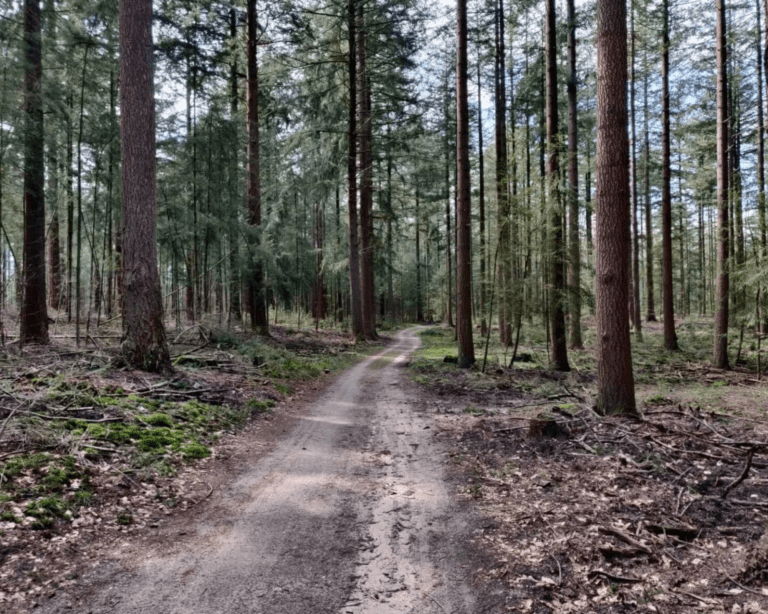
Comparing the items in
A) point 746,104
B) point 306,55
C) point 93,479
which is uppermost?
point 306,55

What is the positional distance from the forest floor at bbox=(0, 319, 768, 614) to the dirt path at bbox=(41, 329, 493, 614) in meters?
0.02


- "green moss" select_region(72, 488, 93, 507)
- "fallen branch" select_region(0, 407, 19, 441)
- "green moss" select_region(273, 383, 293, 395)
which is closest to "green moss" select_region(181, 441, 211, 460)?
"green moss" select_region(72, 488, 93, 507)

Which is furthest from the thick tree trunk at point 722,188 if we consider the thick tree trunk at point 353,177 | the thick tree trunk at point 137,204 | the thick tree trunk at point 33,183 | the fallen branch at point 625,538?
the thick tree trunk at point 33,183

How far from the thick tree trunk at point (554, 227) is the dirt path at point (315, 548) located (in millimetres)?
7577

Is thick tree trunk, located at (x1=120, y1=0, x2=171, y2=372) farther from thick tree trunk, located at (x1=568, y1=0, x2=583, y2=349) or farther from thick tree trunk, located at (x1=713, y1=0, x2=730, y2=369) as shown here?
thick tree trunk, located at (x1=713, y1=0, x2=730, y2=369)

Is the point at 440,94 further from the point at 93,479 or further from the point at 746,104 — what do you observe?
the point at 93,479

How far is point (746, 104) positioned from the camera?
59.6 feet

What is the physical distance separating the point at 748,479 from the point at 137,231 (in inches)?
373

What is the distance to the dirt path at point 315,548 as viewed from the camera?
3002 millimetres

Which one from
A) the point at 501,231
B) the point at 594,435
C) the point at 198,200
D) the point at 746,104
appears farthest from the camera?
the point at 746,104

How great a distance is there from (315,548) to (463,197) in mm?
10975

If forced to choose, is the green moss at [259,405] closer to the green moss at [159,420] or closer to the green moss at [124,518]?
the green moss at [159,420]

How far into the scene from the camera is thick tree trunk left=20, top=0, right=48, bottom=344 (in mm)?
10219

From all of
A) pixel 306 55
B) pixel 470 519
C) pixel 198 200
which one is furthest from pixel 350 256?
pixel 470 519
